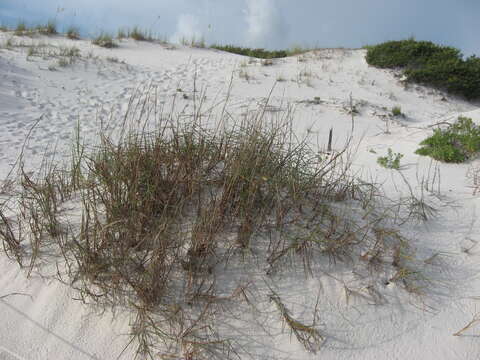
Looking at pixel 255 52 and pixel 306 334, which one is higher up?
pixel 255 52

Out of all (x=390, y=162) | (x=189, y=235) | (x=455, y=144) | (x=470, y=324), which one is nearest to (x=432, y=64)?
(x=455, y=144)

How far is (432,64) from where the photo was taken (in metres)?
10.8

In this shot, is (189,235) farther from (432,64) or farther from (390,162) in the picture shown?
(432,64)

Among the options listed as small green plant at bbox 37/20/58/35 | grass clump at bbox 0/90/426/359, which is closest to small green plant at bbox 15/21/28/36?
small green plant at bbox 37/20/58/35

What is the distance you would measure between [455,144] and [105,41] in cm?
1108

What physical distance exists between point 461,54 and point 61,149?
11.8m

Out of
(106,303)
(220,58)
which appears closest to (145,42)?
(220,58)

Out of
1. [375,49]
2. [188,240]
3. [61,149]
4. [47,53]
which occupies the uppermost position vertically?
[375,49]

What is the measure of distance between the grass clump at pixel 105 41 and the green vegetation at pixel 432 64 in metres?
8.56

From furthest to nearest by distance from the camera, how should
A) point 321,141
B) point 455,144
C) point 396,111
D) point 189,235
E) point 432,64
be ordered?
1. point 432,64
2. point 396,111
3. point 321,141
4. point 455,144
5. point 189,235

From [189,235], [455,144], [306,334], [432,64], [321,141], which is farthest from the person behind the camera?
[432,64]

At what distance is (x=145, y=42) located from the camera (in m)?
12.9

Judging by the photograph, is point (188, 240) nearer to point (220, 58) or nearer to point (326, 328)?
point (326, 328)

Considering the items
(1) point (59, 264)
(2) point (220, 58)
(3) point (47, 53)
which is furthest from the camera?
(2) point (220, 58)
